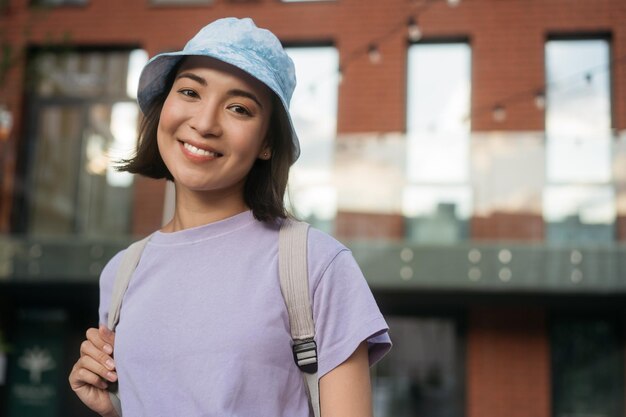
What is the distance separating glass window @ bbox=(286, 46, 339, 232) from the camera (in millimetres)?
10422

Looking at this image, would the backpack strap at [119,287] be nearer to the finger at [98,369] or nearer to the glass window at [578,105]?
the finger at [98,369]

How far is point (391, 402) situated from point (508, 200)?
2725 mm

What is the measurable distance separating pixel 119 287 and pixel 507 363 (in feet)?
32.2

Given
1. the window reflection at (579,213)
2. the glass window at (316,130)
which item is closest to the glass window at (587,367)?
the window reflection at (579,213)

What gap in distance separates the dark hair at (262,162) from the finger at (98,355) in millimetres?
339

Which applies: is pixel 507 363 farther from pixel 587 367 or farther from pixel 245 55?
pixel 245 55

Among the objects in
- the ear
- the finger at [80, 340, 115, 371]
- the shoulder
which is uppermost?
the ear

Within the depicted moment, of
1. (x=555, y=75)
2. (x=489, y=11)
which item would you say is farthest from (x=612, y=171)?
(x=489, y=11)

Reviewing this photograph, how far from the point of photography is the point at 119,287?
1614 millimetres

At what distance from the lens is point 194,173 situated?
1.54 meters

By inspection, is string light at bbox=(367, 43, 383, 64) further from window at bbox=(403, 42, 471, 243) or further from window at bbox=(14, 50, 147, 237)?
window at bbox=(14, 50, 147, 237)

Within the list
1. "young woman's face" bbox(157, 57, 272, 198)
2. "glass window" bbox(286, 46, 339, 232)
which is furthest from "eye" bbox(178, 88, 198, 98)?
"glass window" bbox(286, 46, 339, 232)

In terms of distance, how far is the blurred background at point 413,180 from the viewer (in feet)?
33.7

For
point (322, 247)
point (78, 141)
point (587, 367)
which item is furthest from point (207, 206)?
point (78, 141)
